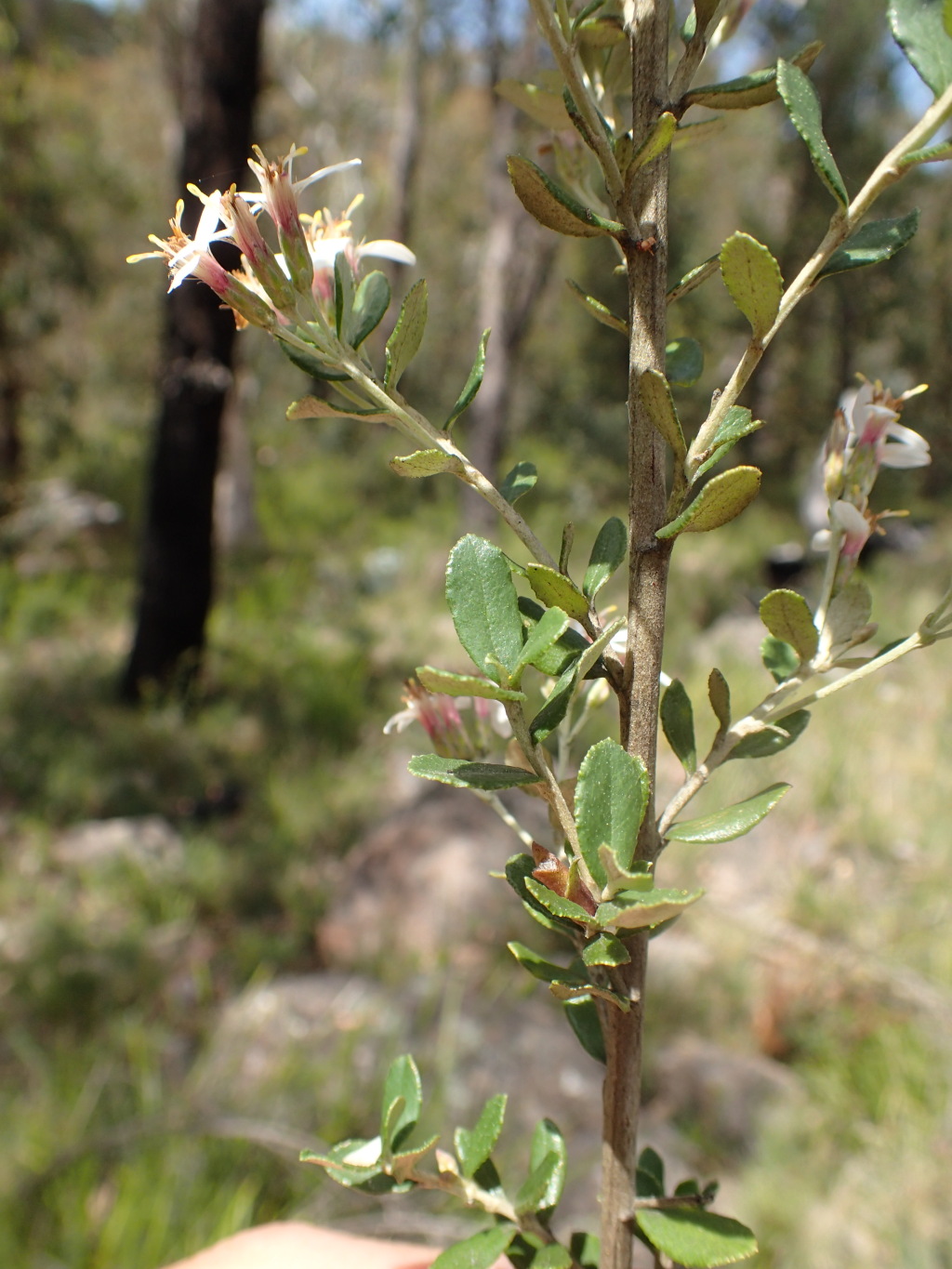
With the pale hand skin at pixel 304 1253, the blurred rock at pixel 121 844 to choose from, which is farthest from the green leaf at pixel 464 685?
the blurred rock at pixel 121 844

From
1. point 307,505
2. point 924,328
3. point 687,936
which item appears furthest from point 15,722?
point 924,328

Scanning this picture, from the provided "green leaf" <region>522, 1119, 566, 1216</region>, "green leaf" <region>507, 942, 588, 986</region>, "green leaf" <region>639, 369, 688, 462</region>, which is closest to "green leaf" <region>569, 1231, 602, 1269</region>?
"green leaf" <region>522, 1119, 566, 1216</region>

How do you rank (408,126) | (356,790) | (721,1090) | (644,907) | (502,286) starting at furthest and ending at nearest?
(408,126) < (502,286) < (356,790) < (721,1090) < (644,907)

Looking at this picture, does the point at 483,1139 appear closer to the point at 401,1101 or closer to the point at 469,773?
the point at 401,1101

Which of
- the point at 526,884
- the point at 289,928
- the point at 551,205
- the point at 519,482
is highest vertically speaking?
the point at 551,205

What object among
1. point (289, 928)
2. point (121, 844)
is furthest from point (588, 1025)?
point (121, 844)

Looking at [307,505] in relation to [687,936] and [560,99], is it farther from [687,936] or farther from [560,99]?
[560,99]

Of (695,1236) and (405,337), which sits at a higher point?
(405,337)
